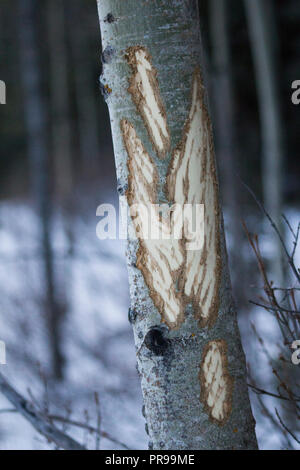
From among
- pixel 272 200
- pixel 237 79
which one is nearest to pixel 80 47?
pixel 237 79

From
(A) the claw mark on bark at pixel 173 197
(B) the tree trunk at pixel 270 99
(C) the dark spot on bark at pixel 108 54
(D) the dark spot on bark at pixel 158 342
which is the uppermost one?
(B) the tree trunk at pixel 270 99

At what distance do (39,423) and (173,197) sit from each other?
3.51ft

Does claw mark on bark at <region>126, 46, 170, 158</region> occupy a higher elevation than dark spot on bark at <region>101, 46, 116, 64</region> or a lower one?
lower

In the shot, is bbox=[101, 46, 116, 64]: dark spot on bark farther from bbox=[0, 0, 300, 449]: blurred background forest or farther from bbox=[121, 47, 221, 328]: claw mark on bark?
bbox=[0, 0, 300, 449]: blurred background forest

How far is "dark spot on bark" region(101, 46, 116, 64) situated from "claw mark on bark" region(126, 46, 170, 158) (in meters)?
0.05

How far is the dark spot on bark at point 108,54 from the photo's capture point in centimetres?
148

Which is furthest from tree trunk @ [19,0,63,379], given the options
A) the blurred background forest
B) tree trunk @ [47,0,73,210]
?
tree trunk @ [47,0,73,210]

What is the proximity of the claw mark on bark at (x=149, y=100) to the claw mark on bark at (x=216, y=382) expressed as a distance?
1.69ft

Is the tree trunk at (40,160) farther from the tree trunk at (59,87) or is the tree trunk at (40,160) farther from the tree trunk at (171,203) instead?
the tree trunk at (59,87)

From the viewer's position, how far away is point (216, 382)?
1481mm

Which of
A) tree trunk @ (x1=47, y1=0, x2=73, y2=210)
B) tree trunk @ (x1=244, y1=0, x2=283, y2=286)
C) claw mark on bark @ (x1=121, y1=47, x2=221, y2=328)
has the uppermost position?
tree trunk @ (x1=47, y1=0, x2=73, y2=210)

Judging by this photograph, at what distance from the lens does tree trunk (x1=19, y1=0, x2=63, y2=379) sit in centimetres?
558

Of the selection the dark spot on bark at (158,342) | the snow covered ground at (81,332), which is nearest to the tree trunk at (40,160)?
the snow covered ground at (81,332)

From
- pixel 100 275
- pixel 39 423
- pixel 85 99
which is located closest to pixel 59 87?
pixel 85 99
